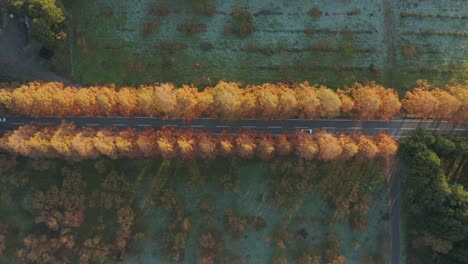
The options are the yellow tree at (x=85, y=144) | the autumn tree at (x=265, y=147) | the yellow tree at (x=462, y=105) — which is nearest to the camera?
the yellow tree at (x=85, y=144)

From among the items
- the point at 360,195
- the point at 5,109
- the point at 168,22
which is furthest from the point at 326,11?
the point at 5,109

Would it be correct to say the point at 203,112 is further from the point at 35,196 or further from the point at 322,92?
the point at 35,196

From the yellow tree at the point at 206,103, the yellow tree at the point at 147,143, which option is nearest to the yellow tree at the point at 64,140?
the yellow tree at the point at 147,143

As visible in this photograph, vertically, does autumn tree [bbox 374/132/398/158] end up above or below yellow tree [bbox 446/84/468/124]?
below

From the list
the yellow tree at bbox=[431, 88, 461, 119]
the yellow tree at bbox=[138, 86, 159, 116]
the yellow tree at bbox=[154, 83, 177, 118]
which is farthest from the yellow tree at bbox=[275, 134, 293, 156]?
the yellow tree at bbox=[431, 88, 461, 119]

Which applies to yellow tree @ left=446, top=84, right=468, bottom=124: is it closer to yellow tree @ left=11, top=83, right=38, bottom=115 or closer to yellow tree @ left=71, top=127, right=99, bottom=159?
yellow tree @ left=71, top=127, right=99, bottom=159

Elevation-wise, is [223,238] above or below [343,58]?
below

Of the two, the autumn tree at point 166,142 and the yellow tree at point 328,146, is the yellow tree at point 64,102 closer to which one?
the autumn tree at point 166,142

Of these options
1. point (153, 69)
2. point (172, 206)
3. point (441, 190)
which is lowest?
point (172, 206)
